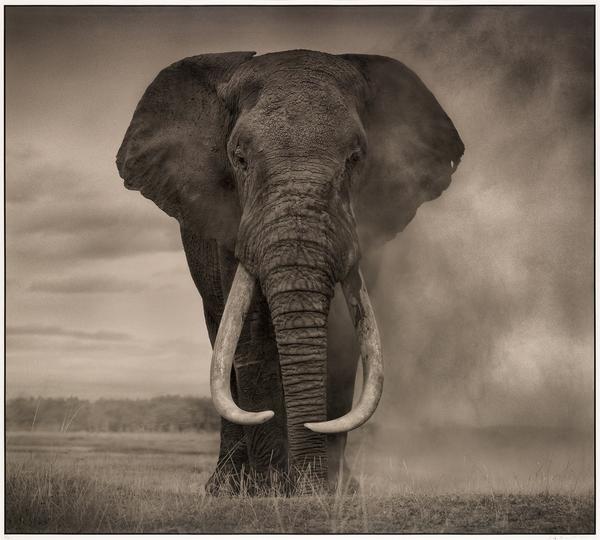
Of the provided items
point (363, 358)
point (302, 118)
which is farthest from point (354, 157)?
point (363, 358)

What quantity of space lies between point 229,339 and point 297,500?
1.19m

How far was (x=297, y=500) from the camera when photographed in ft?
33.2

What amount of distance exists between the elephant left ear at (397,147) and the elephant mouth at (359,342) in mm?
1011

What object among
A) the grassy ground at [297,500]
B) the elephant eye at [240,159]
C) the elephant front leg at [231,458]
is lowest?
the grassy ground at [297,500]

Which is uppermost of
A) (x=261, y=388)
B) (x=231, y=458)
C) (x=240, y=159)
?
(x=240, y=159)

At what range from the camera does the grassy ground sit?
1034 cm

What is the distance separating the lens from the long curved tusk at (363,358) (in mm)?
9719

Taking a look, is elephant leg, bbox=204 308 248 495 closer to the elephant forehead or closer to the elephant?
the elephant

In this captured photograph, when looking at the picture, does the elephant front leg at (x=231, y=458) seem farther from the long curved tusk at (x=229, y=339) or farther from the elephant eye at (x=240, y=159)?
the elephant eye at (x=240, y=159)

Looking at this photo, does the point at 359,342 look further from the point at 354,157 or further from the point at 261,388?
the point at 354,157

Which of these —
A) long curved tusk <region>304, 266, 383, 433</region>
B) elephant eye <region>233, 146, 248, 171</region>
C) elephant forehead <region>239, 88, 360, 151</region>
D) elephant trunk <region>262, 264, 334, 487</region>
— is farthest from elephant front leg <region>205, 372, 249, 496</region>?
elephant forehead <region>239, 88, 360, 151</region>

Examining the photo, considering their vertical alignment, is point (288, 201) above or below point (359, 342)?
above

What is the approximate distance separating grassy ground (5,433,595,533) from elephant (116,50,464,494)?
0.30 m

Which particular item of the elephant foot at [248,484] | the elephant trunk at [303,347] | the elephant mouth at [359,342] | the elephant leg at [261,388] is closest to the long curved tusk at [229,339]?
the elephant mouth at [359,342]
